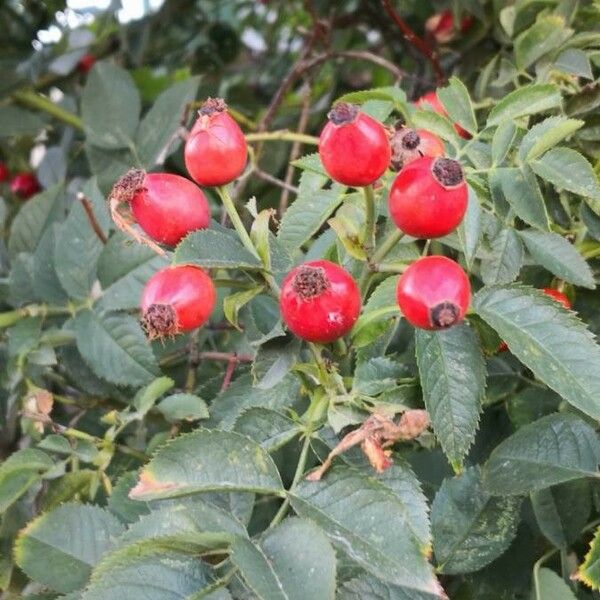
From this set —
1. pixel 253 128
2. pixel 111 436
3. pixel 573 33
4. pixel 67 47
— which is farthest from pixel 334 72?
pixel 111 436

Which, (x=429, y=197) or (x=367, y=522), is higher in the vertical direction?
(x=429, y=197)

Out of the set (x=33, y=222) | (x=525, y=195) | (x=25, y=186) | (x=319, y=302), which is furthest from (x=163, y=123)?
(x=319, y=302)

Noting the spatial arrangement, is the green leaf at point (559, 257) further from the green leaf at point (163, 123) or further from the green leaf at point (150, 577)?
the green leaf at point (163, 123)

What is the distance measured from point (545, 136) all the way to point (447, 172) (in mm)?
240

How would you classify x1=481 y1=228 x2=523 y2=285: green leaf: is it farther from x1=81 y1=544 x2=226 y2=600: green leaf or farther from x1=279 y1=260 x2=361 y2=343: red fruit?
x1=81 y1=544 x2=226 y2=600: green leaf

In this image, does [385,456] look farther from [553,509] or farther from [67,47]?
[67,47]

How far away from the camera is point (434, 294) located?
2.39 ft

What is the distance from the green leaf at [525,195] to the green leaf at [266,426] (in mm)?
335

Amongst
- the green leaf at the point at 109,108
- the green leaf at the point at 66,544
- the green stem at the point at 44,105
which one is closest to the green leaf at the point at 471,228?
the green leaf at the point at 66,544

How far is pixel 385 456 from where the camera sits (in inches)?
31.0

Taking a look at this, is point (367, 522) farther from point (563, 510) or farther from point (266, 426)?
point (563, 510)

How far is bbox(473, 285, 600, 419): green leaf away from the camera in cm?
80

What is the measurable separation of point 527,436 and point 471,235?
243mm

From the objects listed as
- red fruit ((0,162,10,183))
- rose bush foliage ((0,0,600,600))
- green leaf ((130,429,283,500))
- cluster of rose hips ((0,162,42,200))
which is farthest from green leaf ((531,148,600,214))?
red fruit ((0,162,10,183))
